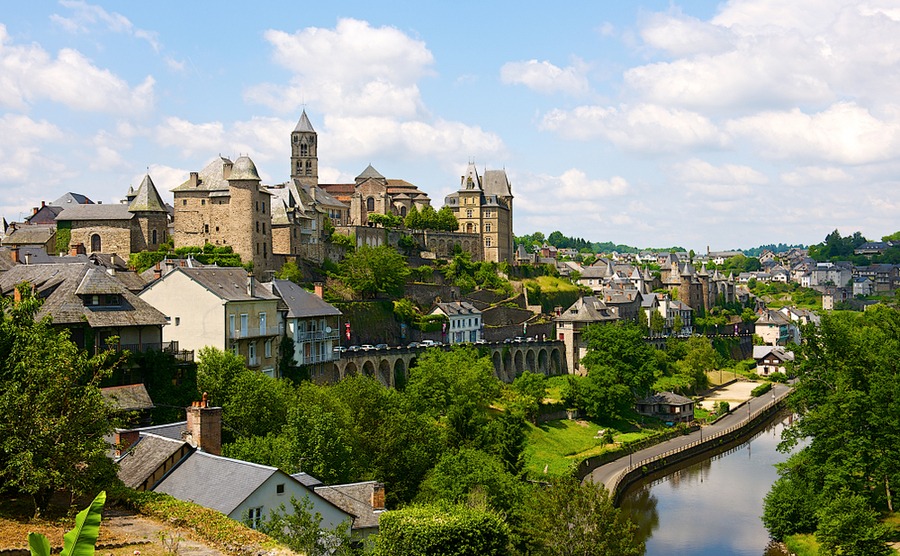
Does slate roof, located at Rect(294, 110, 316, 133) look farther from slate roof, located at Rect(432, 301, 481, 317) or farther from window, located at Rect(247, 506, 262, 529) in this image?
window, located at Rect(247, 506, 262, 529)

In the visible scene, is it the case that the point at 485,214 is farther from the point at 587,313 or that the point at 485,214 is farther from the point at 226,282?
the point at 226,282

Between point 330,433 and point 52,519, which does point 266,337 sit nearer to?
point 330,433

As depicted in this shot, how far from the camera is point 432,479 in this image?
37.3m

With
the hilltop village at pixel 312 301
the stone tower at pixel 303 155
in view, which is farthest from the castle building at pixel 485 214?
the stone tower at pixel 303 155

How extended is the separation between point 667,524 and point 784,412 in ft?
152

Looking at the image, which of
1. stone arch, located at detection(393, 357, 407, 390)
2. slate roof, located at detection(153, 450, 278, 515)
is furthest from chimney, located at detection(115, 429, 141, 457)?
stone arch, located at detection(393, 357, 407, 390)

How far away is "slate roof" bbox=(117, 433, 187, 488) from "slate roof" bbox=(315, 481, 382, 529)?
474 cm

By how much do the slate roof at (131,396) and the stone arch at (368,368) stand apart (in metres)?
27.4

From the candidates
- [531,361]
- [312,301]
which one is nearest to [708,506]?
[312,301]

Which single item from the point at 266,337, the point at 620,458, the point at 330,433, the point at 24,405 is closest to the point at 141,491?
the point at 24,405

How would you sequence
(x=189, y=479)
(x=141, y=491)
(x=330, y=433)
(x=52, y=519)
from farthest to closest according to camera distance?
(x=330, y=433) → (x=189, y=479) → (x=141, y=491) → (x=52, y=519)

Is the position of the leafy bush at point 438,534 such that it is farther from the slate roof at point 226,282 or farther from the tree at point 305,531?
the slate roof at point 226,282

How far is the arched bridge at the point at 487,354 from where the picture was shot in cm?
6326

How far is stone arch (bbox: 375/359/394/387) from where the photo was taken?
67938mm
